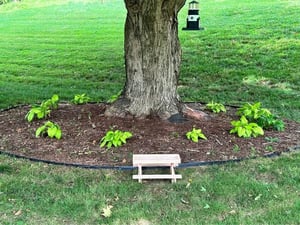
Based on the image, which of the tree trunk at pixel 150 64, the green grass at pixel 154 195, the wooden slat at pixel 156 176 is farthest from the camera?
the tree trunk at pixel 150 64

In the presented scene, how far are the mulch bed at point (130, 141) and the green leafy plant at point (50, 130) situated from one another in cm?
6

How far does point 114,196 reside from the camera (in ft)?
12.1

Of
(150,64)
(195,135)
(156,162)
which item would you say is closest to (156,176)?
(156,162)

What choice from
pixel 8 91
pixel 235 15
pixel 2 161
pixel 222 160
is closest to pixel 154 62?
pixel 222 160

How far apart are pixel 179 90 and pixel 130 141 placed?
3.18 metres

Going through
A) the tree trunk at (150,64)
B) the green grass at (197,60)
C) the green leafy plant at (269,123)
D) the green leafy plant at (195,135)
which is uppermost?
the tree trunk at (150,64)

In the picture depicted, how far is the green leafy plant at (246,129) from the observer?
16.2ft

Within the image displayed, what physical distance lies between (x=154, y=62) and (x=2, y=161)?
1.96m

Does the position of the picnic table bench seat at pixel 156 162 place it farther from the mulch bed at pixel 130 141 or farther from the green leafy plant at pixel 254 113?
the green leafy plant at pixel 254 113

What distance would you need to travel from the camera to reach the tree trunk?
511cm

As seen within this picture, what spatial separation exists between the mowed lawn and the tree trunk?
1.35 metres

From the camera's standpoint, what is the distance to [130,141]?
477 centimetres

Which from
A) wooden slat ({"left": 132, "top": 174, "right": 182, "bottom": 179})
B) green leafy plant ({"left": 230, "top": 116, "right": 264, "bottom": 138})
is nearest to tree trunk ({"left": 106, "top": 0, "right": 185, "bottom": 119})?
green leafy plant ({"left": 230, "top": 116, "right": 264, "bottom": 138})

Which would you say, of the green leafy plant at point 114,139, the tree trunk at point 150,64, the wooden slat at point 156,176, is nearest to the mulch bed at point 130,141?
the green leafy plant at point 114,139
